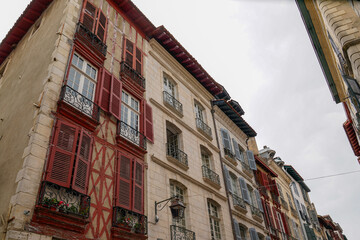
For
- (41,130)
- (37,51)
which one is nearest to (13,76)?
(37,51)

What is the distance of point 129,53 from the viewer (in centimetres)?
1272

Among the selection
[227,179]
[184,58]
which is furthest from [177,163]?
[184,58]

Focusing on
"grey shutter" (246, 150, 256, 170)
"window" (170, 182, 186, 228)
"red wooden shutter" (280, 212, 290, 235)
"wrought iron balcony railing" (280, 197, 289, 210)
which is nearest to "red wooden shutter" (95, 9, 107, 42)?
"window" (170, 182, 186, 228)

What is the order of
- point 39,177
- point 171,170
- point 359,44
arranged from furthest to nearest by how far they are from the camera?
point 171,170 → point 359,44 → point 39,177

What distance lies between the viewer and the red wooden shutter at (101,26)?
37.3 feet

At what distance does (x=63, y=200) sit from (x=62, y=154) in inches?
47.8

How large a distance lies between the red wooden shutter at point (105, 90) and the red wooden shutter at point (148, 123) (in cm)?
197

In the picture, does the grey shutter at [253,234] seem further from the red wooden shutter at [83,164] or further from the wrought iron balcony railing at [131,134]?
the red wooden shutter at [83,164]

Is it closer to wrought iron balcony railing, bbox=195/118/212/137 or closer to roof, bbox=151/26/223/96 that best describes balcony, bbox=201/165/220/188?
wrought iron balcony railing, bbox=195/118/212/137

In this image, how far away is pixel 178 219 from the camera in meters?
10.8

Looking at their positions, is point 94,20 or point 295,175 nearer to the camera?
point 94,20

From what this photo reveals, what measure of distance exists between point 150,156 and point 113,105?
2.40 m

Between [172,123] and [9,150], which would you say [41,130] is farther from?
[172,123]

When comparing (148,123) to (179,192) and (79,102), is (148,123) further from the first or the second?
(79,102)
